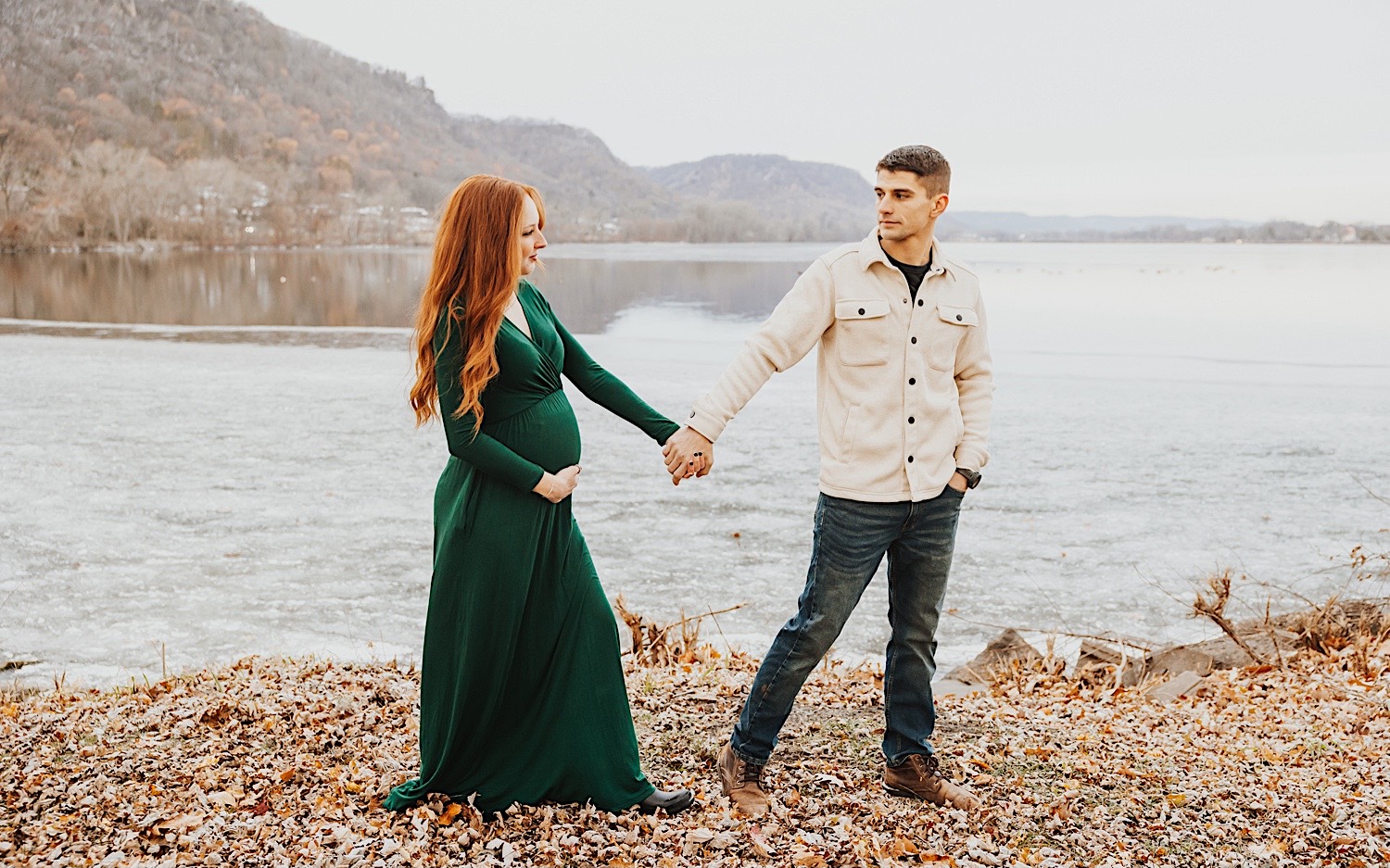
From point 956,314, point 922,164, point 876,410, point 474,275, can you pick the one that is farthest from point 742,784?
point 922,164

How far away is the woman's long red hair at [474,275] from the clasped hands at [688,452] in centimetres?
62

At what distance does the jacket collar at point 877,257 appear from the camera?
3500 millimetres

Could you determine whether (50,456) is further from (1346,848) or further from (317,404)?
(1346,848)

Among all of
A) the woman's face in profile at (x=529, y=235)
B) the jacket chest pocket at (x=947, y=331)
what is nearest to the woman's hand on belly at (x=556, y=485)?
the woman's face in profile at (x=529, y=235)

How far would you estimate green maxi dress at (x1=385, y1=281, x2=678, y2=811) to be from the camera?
132 inches

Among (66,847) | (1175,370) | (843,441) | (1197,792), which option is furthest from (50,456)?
(1175,370)

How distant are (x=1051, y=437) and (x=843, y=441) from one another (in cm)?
994

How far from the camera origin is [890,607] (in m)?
3.69

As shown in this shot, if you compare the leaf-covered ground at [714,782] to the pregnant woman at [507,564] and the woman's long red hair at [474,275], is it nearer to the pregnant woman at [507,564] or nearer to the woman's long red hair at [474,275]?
the pregnant woman at [507,564]

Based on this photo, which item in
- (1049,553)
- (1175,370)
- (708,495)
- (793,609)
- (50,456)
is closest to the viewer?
(793,609)

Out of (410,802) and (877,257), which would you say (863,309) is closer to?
(877,257)

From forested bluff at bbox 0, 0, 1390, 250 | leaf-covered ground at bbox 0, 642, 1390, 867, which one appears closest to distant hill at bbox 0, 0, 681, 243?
forested bluff at bbox 0, 0, 1390, 250

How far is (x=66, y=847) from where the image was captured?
331 cm

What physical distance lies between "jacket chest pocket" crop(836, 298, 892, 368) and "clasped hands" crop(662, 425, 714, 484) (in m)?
0.53
